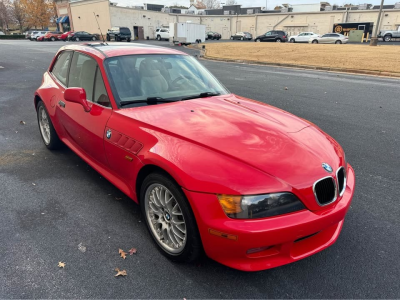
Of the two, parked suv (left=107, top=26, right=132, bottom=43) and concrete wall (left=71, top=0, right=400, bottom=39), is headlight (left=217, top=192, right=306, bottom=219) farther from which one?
concrete wall (left=71, top=0, right=400, bottom=39)

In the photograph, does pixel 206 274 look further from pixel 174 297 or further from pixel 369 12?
pixel 369 12

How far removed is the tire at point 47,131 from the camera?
180 inches

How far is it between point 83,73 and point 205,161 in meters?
2.32

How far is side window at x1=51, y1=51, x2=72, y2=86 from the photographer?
423 centimetres

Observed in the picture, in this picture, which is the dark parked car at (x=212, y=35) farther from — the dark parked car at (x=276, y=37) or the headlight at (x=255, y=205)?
the headlight at (x=255, y=205)

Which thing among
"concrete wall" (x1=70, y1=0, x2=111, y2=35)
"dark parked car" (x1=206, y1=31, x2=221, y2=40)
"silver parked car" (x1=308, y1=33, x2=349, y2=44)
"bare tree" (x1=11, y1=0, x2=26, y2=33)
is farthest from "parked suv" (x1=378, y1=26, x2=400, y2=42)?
"bare tree" (x1=11, y1=0, x2=26, y2=33)

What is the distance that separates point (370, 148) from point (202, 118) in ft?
11.2

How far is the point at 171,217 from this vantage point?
8.21 feet

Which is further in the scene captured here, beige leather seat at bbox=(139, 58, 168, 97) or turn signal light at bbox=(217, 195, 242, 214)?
beige leather seat at bbox=(139, 58, 168, 97)

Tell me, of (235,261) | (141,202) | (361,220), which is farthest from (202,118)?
(361,220)

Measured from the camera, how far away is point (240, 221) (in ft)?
6.70

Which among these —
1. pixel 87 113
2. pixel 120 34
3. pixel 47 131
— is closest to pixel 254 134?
pixel 87 113

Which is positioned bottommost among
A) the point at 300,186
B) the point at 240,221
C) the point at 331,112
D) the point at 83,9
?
the point at 331,112

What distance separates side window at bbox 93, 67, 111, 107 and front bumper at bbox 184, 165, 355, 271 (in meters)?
1.56
